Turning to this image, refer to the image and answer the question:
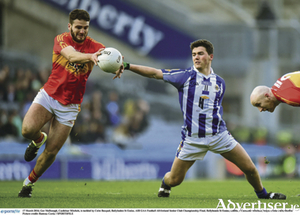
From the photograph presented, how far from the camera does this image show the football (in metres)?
5.69

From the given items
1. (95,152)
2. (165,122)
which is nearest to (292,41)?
(165,122)

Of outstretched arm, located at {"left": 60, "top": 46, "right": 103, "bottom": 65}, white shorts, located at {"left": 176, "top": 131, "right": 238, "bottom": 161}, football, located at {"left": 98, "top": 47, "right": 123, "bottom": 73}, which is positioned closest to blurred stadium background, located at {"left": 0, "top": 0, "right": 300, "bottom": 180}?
white shorts, located at {"left": 176, "top": 131, "right": 238, "bottom": 161}

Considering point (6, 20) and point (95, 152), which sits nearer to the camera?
point (95, 152)

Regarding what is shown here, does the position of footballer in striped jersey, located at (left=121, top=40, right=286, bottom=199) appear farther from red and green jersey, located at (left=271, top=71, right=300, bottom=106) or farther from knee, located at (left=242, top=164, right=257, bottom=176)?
red and green jersey, located at (left=271, top=71, right=300, bottom=106)

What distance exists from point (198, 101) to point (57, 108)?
1.96 metres

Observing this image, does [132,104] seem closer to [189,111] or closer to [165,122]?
[165,122]

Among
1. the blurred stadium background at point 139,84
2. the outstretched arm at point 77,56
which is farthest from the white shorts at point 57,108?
the blurred stadium background at point 139,84

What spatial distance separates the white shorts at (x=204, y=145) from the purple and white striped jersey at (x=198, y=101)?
71mm

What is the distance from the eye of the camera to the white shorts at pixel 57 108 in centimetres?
630

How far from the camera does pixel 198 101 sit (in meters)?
6.22

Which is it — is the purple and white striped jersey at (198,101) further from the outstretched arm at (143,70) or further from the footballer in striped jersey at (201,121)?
the outstretched arm at (143,70)

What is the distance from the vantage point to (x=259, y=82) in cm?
1938

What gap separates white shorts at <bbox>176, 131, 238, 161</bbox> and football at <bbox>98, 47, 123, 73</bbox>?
1451 millimetres

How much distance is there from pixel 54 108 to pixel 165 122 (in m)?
11.1
